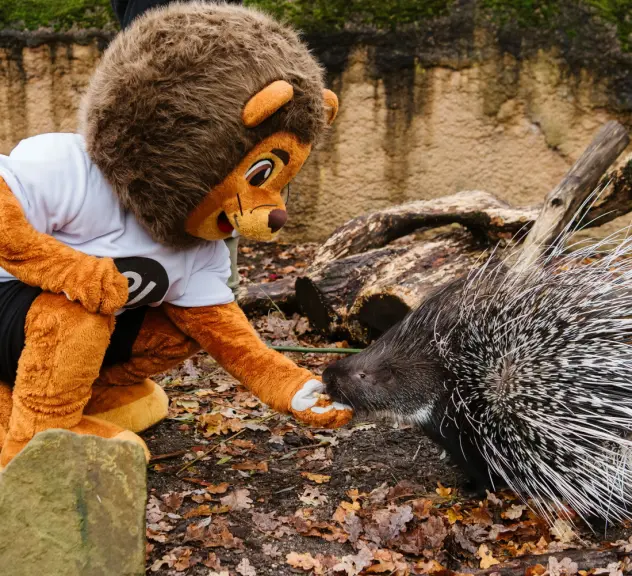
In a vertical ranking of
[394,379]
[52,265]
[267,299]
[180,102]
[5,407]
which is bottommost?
[267,299]

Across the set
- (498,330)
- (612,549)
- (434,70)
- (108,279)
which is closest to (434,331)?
(498,330)

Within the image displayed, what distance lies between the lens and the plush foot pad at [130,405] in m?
2.67

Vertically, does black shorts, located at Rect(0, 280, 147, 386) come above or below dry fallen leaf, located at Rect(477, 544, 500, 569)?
above

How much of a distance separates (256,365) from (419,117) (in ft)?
11.9

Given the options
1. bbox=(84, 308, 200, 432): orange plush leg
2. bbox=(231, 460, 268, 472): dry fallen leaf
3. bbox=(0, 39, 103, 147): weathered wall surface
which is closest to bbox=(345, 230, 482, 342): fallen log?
bbox=(231, 460, 268, 472): dry fallen leaf

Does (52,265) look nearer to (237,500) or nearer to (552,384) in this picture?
(237,500)

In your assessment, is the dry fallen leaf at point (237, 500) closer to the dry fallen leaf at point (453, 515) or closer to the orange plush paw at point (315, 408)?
the orange plush paw at point (315, 408)

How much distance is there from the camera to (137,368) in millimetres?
2693

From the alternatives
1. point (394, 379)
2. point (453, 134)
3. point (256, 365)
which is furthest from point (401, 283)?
point (453, 134)

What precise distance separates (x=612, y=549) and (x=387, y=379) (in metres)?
0.88

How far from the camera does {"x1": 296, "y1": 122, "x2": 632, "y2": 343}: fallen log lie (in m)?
3.83

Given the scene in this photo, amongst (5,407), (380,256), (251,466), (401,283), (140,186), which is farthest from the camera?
(380,256)

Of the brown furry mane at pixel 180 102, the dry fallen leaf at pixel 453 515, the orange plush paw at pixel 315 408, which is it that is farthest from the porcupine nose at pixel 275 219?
the dry fallen leaf at pixel 453 515

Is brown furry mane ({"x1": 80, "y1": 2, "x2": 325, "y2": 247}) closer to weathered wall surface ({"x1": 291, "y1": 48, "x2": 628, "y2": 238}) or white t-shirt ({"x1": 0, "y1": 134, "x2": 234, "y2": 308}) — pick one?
white t-shirt ({"x1": 0, "y1": 134, "x2": 234, "y2": 308})
